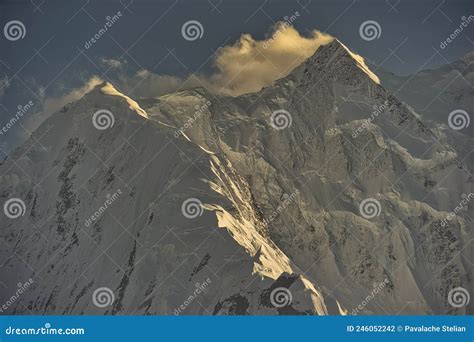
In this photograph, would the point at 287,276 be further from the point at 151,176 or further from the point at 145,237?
the point at 151,176

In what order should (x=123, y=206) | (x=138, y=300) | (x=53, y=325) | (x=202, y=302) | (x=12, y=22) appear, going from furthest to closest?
1. (x=123, y=206)
2. (x=138, y=300)
3. (x=202, y=302)
4. (x=12, y=22)
5. (x=53, y=325)

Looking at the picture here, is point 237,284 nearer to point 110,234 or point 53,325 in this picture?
point 110,234

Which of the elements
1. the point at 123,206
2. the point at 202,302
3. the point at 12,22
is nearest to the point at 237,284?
the point at 202,302

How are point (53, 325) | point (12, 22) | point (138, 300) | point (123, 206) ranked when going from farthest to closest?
point (123, 206), point (138, 300), point (12, 22), point (53, 325)

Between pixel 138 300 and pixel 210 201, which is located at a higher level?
pixel 210 201

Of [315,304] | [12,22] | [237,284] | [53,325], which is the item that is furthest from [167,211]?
[53,325]

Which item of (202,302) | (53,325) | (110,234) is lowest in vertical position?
(110,234)

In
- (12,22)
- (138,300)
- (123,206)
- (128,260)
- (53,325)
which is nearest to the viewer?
(53,325)

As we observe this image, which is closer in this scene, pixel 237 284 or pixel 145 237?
pixel 237 284

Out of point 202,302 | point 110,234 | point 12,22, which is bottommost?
point 110,234
